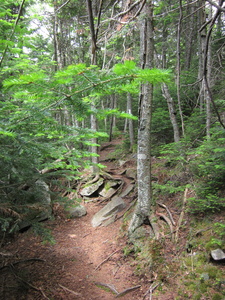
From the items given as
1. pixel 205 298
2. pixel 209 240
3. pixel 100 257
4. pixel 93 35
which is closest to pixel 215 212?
pixel 209 240

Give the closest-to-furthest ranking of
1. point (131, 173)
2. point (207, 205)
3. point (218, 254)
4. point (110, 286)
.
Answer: point (218, 254), point (110, 286), point (207, 205), point (131, 173)

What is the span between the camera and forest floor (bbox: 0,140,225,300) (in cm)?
435

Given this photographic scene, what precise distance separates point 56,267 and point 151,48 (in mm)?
7240

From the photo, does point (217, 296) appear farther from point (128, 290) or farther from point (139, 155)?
point (139, 155)

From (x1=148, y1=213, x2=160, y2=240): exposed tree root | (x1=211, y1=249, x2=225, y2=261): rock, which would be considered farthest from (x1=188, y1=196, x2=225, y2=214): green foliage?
(x1=148, y1=213, x2=160, y2=240): exposed tree root

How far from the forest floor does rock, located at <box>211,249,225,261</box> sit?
2.71 ft

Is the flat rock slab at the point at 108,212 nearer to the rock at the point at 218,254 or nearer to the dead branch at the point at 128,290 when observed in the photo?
the dead branch at the point at 128,290

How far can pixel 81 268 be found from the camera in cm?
562

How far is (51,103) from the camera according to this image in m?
2.19

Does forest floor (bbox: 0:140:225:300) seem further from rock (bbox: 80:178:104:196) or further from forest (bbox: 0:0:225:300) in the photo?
rock (bbox: 80:178:104:196)

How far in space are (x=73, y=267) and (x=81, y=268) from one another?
0.80ft

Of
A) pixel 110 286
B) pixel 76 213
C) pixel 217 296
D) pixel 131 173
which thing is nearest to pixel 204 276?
pixel 217 296

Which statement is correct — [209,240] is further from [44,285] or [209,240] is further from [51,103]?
[51,103]

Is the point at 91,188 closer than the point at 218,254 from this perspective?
No
